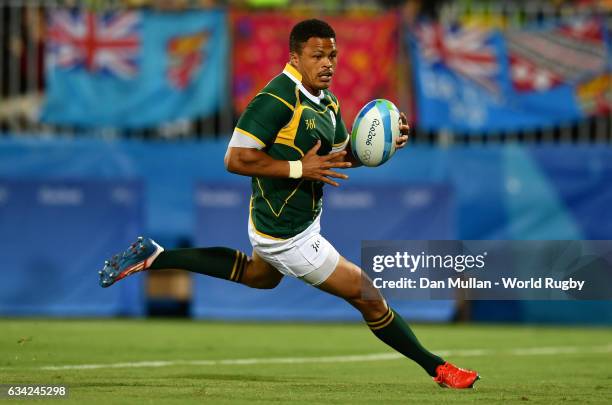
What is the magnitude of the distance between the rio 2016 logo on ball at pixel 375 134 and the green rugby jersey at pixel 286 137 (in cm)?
20

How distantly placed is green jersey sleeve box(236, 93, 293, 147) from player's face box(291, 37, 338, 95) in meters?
0.29

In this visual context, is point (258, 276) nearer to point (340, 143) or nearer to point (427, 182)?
point (340, 143)

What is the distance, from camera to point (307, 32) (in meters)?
8.70

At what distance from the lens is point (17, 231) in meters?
16.5

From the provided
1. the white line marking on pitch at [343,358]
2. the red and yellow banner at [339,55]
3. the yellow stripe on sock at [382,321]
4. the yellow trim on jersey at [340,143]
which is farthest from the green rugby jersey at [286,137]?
the red and yellow banner at [339,55]

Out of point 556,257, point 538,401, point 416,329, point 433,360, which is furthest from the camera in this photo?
point 416,329

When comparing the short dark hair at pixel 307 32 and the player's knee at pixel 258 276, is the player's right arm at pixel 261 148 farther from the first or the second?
the player's knee at pixel 258 276

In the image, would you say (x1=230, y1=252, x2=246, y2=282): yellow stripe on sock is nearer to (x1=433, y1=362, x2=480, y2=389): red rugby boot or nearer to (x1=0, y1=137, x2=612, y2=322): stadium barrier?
(x1=433, y1=362, x2=480, y2=389): red rugby boot

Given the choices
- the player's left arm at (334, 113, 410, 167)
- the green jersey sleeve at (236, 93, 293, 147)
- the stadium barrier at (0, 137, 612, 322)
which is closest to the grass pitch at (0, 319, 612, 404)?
the stadium barrier at (0, 137, 612, 322)

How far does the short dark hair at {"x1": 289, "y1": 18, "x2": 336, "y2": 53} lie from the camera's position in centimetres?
869

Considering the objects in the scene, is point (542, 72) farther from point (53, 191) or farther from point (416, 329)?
point (53, 191)

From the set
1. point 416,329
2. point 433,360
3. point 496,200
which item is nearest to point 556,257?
point 433,360

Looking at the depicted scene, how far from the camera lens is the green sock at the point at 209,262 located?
9.31 meters

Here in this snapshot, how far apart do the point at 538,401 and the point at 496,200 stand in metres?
9.33
